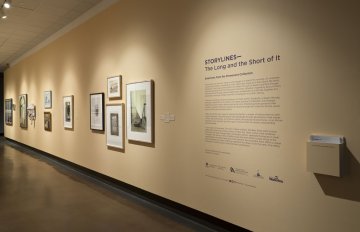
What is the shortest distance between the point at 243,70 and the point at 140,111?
2.06 meters

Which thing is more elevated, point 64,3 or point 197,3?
point 64,3

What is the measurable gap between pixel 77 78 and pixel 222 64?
446cm

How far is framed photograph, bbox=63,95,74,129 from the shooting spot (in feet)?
23.0

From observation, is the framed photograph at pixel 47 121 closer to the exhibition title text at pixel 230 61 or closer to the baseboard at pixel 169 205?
the baseboard at pixel 169 205

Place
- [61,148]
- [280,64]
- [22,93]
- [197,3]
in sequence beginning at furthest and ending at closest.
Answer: [22,93] → [61,148] → [197,3] → [280,64]

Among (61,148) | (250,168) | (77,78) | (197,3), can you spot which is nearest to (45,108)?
(61,148)

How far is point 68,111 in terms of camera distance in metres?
7.18

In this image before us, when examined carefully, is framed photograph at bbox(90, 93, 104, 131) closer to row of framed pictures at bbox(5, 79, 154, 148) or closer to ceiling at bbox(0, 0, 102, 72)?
row of framed pictures at bbox(5, 79, 154, 148)

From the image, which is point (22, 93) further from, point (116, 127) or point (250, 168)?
point (250, 168)

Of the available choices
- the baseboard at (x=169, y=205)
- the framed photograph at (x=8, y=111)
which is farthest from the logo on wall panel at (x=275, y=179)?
the framed photograph at (x=8, y=111)

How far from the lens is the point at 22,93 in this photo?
1108cm

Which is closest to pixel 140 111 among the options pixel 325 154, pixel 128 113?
pixel 128 113

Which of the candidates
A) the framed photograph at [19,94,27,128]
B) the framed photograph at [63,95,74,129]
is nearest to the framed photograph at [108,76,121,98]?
the framed photograph at [63,95,74,129]

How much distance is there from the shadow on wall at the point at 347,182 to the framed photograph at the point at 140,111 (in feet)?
8.61
